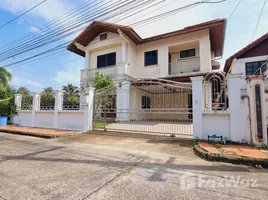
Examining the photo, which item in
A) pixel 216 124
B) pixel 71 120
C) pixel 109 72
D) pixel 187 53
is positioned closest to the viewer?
pixel 216 124

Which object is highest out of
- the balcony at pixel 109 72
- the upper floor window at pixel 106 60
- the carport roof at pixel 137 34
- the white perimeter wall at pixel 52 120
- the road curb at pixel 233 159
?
the carport roof at pixel 137 34

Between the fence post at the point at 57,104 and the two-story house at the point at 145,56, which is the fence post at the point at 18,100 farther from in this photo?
the two-story house at the point at 145,56

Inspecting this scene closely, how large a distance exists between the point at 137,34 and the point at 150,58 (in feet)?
7.29

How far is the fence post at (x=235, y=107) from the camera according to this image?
505cm

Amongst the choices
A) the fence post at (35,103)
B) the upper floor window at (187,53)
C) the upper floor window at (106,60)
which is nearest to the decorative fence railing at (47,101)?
the fence post at (35,103)

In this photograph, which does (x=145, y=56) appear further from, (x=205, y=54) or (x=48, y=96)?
(x=48, y=96)

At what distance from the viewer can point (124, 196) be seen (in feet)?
7.13

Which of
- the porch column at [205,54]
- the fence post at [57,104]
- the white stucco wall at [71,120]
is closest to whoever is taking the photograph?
the white stucco wall at [71,120]

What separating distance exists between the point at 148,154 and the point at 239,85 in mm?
3750

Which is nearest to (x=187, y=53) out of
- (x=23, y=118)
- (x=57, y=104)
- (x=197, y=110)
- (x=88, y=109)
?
(x=197, y=110)

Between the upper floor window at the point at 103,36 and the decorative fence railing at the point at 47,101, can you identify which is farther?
the upper floor window at the point at 103,36

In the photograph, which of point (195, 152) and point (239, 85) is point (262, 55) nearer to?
point (239, 85)

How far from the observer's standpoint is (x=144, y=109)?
7160mm

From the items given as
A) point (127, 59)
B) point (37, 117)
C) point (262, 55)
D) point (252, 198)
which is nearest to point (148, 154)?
point (252, 198)
